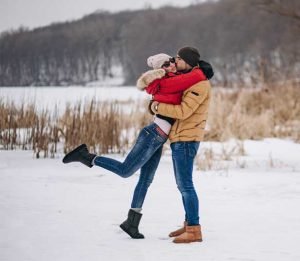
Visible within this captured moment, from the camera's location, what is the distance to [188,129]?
2854 millimetres

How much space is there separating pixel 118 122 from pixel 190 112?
179 inches

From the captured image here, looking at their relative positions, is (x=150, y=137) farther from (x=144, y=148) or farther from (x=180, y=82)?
(x=180, y=82)

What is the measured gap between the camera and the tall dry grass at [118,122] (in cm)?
657

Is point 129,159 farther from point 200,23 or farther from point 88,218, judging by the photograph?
point 200,23

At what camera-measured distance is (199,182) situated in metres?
5.14

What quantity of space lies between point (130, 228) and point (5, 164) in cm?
319

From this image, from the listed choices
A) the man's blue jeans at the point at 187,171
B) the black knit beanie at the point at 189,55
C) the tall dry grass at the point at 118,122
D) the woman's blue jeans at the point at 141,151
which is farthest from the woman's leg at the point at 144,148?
the tall dry grass at the point at 118,122

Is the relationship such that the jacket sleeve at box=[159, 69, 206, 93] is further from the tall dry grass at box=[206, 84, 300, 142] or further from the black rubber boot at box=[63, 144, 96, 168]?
the tall dry grass at box=[206, 84, 300, 142]

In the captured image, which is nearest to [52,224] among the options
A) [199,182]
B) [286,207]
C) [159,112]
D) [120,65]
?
[159,112]

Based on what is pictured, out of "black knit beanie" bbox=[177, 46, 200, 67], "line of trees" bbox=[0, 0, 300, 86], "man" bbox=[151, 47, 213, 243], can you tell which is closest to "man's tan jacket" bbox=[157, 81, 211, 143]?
"man" bbox=[151, 47, 213, 243]

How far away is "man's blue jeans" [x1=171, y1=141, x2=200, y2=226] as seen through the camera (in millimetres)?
2850

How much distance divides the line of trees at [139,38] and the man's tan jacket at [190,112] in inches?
1159

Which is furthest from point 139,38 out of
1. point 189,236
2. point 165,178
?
point 189,236

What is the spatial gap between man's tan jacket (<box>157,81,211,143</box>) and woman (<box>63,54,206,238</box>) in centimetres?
4
